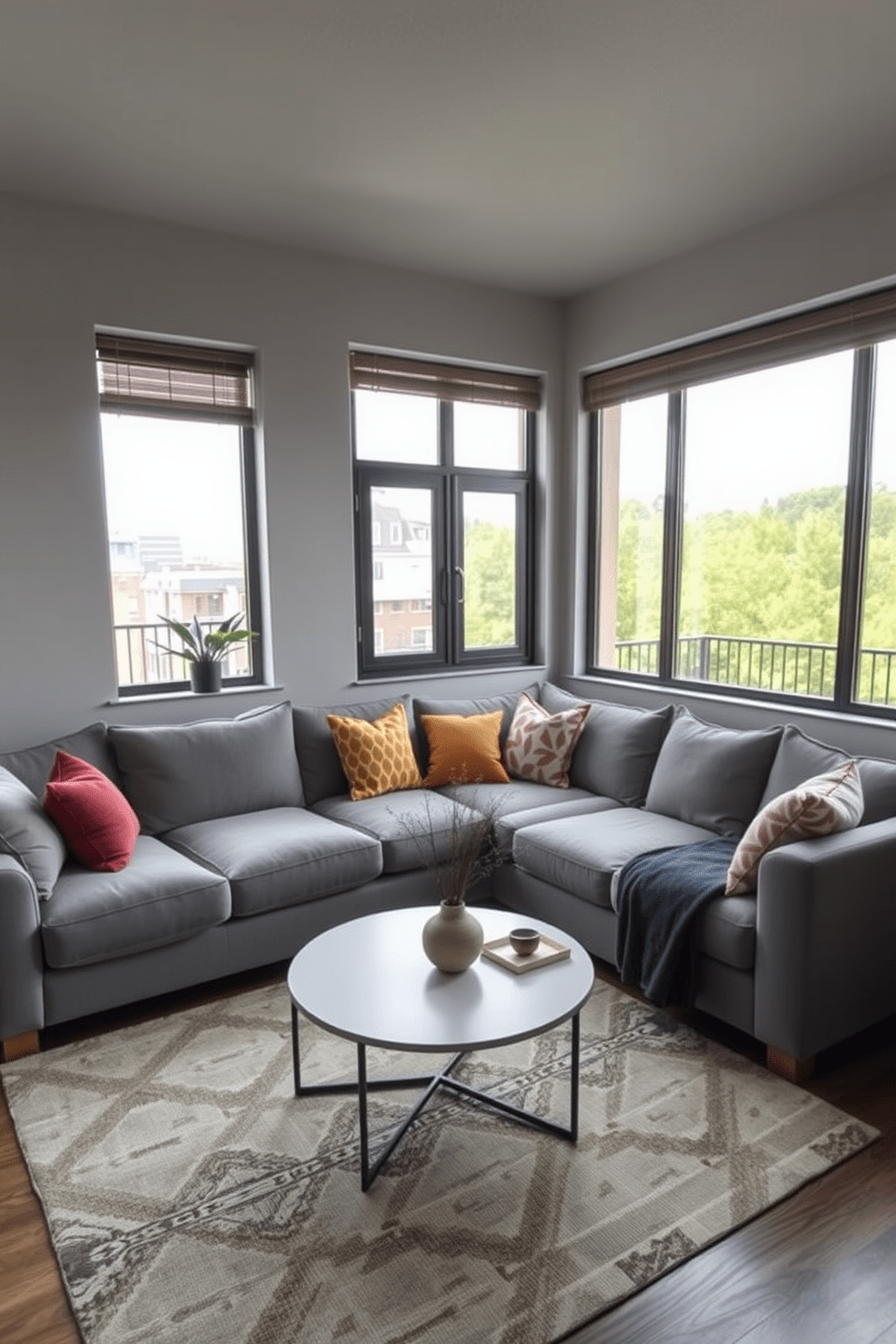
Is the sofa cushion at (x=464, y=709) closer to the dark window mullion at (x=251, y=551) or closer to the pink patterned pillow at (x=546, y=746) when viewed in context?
the pink patterned pillow at (x=546, y=746)

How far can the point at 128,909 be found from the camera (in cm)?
259

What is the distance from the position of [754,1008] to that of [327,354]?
3147 millimetres

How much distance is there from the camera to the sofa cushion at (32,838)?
8.37 ft

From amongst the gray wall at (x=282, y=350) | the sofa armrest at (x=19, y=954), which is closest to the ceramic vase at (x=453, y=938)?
the sofa armrest at (x=19, y=954)

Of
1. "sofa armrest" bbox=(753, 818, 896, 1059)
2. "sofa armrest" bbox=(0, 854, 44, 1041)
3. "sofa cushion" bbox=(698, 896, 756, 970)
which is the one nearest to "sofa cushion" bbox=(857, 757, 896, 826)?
"sofa armrest" bbox=(753, 818, 896, 1059)

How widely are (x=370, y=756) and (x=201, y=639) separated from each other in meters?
0.90

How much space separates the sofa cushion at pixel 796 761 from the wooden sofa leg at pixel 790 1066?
888 mm

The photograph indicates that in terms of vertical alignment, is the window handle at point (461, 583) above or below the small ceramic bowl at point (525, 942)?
above

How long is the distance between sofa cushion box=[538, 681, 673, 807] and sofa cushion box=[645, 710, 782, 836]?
0.17m

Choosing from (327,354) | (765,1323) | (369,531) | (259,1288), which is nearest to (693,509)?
(369,531)

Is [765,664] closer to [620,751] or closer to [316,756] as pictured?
[620,751]

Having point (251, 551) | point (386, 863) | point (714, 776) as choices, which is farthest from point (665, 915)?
point (251, 551)

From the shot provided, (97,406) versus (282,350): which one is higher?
(282,350)

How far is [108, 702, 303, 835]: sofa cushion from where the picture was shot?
3.25 metres
